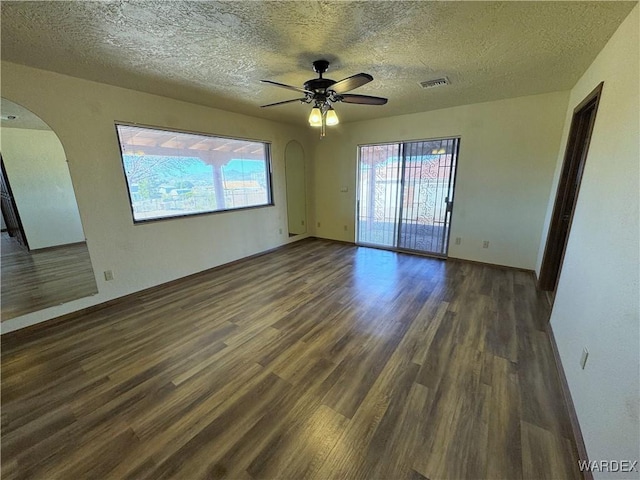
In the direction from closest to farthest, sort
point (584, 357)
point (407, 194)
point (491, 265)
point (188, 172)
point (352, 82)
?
point (584, 357)
point (352, 82)
point (188, 172)
point (491, 265)
point (407, 194)

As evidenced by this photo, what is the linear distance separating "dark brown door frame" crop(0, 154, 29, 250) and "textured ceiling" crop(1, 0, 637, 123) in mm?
1477

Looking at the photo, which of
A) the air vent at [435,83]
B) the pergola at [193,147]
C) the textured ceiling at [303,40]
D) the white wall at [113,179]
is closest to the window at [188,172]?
the pergola at [193,147]

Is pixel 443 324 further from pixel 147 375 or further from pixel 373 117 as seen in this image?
pixel 373 117

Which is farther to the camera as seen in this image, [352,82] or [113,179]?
[113,179]

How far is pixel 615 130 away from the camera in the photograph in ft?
Answer: 5.34

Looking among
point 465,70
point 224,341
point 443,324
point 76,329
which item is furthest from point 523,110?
point 76,329

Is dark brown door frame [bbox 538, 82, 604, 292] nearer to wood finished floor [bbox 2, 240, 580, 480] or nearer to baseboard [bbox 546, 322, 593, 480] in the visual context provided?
wood finished floor [bbox 2, 240, 580, 480]

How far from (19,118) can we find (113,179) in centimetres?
84

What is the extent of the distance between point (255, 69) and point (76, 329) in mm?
3190

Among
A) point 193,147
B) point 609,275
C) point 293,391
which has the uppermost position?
point 193,147

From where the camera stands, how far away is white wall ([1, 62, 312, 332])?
2.44m

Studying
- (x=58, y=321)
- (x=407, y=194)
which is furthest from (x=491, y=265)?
(x=58, y=321)

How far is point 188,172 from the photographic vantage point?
12.0 feet

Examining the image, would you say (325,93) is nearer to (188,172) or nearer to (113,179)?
(188,172)
